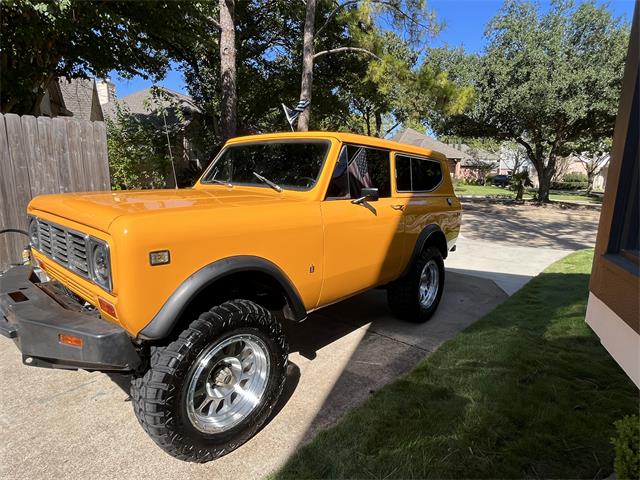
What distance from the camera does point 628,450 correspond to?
169 centimetres

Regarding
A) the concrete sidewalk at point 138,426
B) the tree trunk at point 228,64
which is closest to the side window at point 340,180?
the concrete sidewalk at point 138,426

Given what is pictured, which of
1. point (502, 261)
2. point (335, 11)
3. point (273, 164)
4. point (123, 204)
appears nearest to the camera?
point (123, 204)

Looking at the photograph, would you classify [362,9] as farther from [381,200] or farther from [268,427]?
[268,427]

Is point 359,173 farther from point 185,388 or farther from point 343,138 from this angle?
point 185,388

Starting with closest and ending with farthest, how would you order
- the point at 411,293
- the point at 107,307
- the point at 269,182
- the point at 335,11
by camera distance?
the point at 107,307
the point at 269,182
the point at 411,293
the point at 335,11

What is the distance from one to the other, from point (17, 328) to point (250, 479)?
5.16 ft

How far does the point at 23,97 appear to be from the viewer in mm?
9312

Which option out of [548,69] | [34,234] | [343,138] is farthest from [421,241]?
A: [548,69]

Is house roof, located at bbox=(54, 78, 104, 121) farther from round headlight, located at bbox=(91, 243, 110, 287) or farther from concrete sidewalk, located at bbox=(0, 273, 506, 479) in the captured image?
round headlight, located at bbox=(91, 243, 110, 287)

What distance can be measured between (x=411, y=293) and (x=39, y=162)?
199 inches

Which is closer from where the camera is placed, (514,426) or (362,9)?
(514,426)

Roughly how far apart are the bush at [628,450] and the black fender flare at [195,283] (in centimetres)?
193

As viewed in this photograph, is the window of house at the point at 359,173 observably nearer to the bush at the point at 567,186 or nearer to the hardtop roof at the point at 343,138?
the hardtop roof at the point at 343,138

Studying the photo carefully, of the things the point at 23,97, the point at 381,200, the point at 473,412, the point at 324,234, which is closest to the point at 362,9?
the point at 23,97
